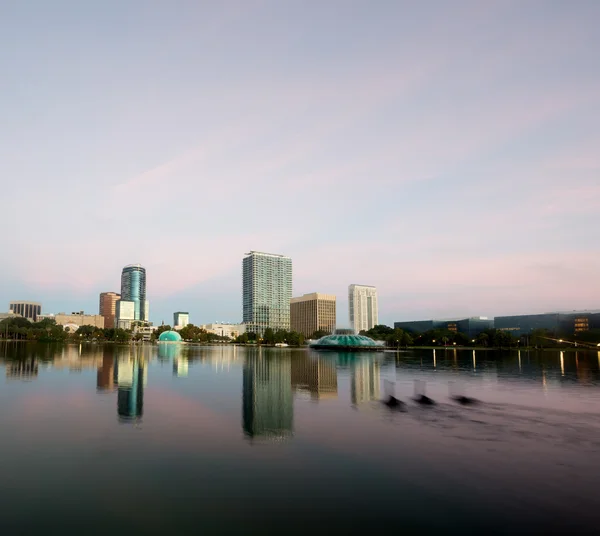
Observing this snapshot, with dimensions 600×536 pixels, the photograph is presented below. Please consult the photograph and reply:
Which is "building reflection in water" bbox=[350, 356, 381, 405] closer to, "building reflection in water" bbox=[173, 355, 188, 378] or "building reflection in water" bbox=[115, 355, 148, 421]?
"building reflection in water" bbox=[115, 355, 148, 421]

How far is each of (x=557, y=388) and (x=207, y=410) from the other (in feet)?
157

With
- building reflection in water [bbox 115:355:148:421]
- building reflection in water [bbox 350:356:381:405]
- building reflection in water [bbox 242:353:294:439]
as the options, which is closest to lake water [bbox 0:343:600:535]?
building reflection in water [bbox 242:353:294:439]

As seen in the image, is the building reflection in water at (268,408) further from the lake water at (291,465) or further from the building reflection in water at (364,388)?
the building reflection in water at (364,388)

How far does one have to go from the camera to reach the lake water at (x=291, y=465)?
18955 mm

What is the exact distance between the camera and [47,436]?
1220 inches

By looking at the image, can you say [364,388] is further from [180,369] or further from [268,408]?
[180,369]

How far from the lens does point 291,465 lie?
25.7 m

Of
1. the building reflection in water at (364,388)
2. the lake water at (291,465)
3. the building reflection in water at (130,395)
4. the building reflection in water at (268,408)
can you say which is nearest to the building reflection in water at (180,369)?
the building reflection in water at (130,395)

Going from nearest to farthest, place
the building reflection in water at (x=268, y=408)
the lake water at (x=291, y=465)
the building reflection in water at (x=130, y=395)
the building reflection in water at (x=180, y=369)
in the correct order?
1. the lake water at (x=291, y=465)
2. the building reflection in water at (x=268, y=408)
3. the building reflection in water at (x=130, y=395)
4. the building reflection in water at (x=180, y=369)

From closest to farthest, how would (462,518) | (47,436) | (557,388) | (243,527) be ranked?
(243,527), (462,518), (47,436), (557,388)

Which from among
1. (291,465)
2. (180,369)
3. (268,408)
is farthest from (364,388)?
(180,369)

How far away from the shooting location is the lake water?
62.2ft

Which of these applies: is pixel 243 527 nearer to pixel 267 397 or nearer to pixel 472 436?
pixel 472 436

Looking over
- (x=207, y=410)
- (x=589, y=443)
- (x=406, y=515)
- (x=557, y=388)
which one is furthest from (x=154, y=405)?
(x=557, y=388)
